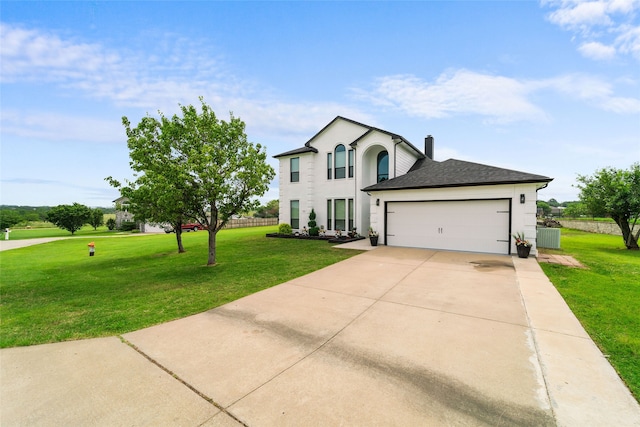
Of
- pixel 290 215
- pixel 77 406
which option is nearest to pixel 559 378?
pixel 77 406

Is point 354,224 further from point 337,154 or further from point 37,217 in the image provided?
point 37,217

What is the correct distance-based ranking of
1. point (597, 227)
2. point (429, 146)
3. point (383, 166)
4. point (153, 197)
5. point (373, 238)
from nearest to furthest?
point (153, 197) → point (373, 238) → point (383, 166) → point (429, 146) → point (597, 227)

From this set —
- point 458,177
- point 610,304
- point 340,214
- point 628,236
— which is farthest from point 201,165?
point 628,236

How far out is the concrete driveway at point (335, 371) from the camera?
2.29 meters

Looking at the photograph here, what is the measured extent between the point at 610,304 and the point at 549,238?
9482mm

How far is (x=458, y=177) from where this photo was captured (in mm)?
11656

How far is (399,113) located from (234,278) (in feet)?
54.6

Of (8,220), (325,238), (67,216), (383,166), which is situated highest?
(383,166)

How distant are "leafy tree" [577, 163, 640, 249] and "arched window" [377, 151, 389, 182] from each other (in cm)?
1158

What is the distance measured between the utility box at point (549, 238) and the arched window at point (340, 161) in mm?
11074

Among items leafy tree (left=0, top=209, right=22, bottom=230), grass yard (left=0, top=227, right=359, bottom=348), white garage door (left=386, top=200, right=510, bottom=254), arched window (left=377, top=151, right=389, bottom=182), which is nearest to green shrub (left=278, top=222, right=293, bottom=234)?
grass yard (left=0, top=227, right=359, bottom=348)

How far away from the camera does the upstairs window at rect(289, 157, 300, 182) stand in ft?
60.1

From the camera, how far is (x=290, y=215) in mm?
18797

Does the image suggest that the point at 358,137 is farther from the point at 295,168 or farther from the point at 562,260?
the point at 562,260
